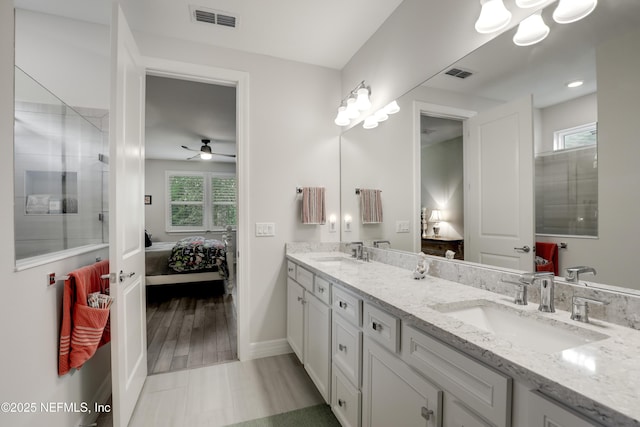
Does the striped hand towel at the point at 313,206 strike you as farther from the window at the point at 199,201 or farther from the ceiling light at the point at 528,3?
the window at the point at 199,201

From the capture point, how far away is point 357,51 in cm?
254

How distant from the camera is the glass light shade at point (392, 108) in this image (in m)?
2.05

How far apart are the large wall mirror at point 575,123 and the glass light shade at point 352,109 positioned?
0.88 m

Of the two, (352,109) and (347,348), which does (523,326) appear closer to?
(347,348)

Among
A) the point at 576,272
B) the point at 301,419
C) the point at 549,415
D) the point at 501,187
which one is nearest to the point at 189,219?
the point at 301,419

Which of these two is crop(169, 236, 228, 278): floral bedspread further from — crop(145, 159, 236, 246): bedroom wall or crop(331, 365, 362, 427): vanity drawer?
crop(331, 365, 362, 427): vanity drawer

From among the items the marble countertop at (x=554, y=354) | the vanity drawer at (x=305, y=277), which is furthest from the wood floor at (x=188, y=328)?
the marble countertop at (x=554, y=354)

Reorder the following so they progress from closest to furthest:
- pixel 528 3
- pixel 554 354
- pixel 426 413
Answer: pixel 554 354
pixel 426 413
pixel 528 3

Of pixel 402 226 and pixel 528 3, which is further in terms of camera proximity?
pixel 402 226

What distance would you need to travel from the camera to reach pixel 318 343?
73.4 inches

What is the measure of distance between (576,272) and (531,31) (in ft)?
3.23

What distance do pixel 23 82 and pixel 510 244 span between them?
2.45 metres

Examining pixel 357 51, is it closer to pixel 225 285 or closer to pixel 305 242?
pixel 305 242

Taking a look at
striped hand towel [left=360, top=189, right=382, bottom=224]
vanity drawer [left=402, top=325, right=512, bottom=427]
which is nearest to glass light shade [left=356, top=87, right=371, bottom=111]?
striped hand towel [left=360, top=189, right=382, bottom=224]
